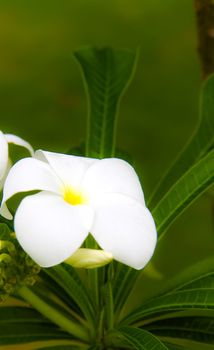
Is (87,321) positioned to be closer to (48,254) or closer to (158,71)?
(48,254)

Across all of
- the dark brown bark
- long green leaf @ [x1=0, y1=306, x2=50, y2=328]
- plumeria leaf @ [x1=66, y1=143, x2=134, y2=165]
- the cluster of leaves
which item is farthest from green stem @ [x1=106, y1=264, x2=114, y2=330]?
the dark brown bark

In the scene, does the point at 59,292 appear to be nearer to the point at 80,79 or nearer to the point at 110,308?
the point at 110,308

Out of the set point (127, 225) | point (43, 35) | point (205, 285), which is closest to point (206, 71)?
point (205, 285)

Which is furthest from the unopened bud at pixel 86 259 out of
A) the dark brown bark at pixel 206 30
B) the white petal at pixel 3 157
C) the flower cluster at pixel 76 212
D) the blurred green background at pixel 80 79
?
the blurred green background at pixel 80 79

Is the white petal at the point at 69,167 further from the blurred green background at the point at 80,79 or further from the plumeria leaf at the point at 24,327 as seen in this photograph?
the blurred green background at the point at 80,79

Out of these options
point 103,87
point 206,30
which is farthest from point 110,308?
point 206,30

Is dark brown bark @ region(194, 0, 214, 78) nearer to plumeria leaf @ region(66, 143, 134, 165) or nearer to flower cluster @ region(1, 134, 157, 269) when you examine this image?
plumeria leaf @ region(66, 143, 134, 165)
